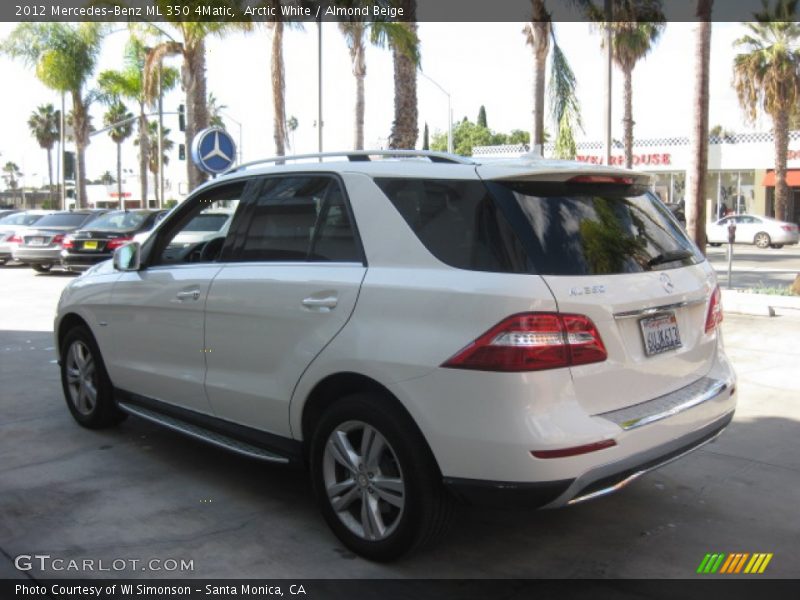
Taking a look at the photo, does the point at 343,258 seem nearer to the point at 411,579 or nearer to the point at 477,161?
the point at 477,161

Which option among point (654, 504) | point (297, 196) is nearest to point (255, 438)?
point (297, 196)

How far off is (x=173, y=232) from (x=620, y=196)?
110 inches

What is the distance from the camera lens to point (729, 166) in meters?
39.0

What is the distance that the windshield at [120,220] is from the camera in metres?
17.8

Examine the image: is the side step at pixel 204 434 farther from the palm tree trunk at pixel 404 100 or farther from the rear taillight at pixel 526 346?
the palm tree trunk at pixel 404 100

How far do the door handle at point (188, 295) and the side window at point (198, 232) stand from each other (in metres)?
0.24

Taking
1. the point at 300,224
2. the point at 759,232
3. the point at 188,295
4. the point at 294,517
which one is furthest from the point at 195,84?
the point at 759,232

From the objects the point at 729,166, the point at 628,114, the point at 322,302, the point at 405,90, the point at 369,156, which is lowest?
the point at 322,302

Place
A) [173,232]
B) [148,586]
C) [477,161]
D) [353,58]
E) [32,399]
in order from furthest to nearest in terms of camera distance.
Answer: [353,58] < [32,399] < [173,232] < [477,161] < [148,586]

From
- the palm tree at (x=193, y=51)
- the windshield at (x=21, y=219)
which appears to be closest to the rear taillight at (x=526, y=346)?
the palm tree at (x=193, y=51)

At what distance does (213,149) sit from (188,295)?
247 inches

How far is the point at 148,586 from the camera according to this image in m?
3.42

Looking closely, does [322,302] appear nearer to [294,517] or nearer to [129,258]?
[294,517]

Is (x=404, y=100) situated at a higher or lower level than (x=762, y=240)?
higher
